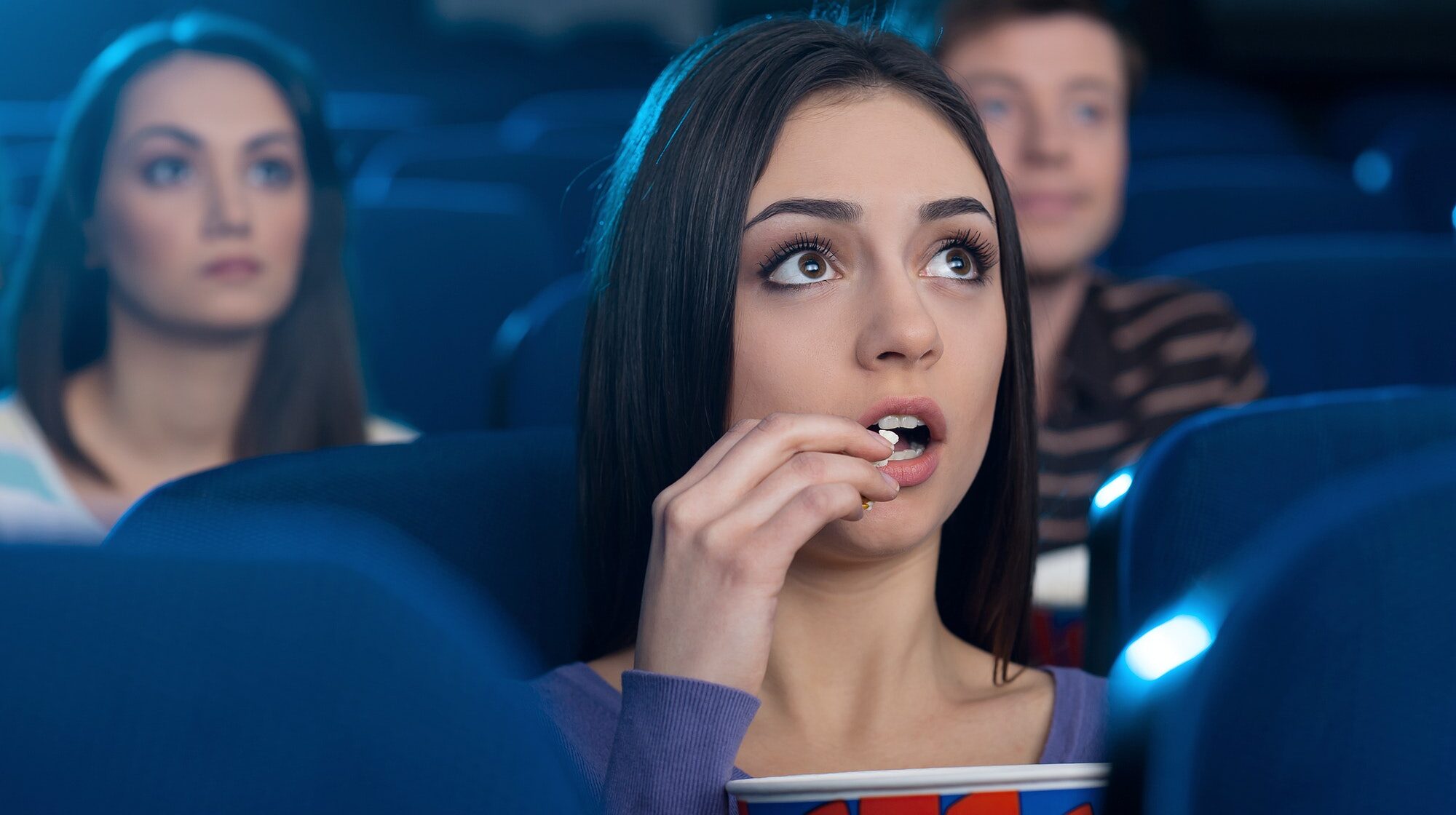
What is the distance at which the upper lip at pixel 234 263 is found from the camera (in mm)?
1807

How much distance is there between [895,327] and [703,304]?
0.46 ft

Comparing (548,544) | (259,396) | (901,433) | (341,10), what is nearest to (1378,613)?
(901,433)

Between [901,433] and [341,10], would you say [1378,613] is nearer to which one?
[901,433]

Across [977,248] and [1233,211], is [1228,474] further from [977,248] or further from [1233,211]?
[1233,211]

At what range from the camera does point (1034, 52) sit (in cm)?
212

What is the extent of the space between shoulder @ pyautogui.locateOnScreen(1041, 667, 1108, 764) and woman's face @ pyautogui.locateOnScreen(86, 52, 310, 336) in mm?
1238

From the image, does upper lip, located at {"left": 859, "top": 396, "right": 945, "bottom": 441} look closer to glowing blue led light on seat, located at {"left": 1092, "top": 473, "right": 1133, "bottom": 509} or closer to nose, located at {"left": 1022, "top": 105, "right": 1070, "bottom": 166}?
glowing blue led light on seat, located at {"left": 1092, "top": 473, "right": 1133, "bottom": 509}

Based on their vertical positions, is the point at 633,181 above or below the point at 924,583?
above

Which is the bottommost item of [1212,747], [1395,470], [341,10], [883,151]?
[1212,747]

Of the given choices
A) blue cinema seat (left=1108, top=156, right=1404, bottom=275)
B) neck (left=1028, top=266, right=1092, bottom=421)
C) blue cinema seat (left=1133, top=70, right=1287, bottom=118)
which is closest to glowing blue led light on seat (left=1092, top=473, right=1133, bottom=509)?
neck (left=1028, top=266, right=1092, bottom=421)

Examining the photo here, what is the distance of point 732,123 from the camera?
0.97m

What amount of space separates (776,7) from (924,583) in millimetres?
7335

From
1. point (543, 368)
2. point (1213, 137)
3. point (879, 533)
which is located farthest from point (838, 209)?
point (1213, 137)

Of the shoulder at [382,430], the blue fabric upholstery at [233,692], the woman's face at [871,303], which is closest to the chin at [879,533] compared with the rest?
the woman's face at [871,303]
